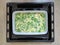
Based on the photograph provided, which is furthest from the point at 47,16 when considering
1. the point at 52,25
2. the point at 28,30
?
the point at 28,30

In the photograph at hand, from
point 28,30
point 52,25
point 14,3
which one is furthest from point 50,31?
point 14,3

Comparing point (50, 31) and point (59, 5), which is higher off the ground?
point (59, 5)

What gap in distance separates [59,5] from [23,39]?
0.70 meters

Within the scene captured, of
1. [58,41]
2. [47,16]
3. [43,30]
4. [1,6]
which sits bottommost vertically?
[58,41]

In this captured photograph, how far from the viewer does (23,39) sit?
245cm

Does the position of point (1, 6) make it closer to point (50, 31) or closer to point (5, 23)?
point (5, 23)

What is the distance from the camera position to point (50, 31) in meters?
2.43

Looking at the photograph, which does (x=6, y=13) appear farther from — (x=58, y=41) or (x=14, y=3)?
(x=58, y=41)

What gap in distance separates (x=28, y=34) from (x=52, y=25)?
362mm

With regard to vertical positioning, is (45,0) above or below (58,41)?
above

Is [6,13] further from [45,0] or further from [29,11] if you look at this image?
[45,0]

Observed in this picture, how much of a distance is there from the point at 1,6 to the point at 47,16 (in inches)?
26.4

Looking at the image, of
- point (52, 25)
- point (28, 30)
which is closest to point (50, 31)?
point (52, 25)

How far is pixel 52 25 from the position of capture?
2.44m
